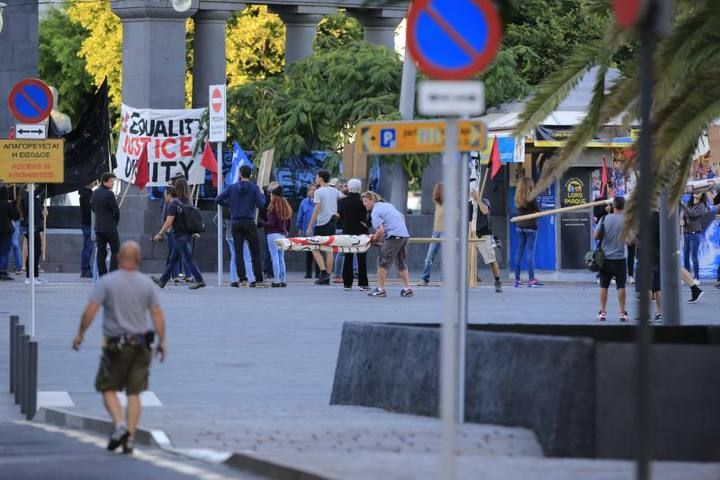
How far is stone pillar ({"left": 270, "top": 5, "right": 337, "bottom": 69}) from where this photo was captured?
138 feet

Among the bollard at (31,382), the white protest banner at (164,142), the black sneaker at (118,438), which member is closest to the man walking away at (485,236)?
the white protest banner at (164,142)

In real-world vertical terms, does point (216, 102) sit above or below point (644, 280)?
above

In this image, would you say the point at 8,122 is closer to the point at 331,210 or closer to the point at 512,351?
the point at 331,210

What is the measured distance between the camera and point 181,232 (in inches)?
1208

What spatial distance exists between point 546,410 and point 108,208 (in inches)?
728

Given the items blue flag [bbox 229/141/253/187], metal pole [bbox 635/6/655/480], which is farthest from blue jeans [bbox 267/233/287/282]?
metal pole [bbox 635/6/655/480]

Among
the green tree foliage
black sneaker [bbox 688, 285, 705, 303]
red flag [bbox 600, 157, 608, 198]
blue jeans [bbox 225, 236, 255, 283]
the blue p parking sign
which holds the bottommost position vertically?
black sneaker [bbox 688, 285, 705, 303]

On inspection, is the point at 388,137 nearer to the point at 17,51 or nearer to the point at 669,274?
the point at 669,274

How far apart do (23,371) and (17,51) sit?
24.7 m

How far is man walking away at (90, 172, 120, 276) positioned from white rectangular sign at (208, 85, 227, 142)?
2.86 metres

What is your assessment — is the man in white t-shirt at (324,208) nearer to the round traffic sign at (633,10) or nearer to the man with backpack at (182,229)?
the man with backpack at (182,229)

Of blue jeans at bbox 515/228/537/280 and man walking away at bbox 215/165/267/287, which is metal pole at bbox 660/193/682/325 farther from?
blue jeans at bbox 515/228/537/280

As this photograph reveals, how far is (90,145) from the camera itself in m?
37.4

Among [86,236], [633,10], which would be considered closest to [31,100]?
[86,236]
